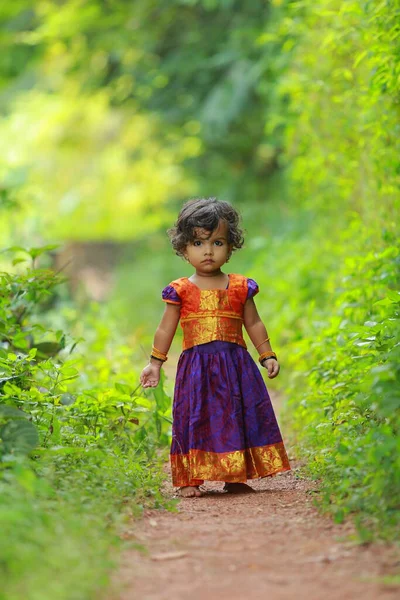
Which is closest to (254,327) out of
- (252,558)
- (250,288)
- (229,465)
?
(250,288)

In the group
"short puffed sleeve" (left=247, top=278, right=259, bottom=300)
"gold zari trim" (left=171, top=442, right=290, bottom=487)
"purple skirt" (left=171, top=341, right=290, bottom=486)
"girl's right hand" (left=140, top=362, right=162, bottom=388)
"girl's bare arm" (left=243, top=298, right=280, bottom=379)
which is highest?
"short puffed sleeve" (left=247, top=278, right=259, bottom=300)

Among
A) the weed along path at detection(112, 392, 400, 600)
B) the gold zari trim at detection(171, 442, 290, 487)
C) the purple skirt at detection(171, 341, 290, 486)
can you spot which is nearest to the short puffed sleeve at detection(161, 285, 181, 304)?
the purple skirt at detection(171, 341, 290, 486)

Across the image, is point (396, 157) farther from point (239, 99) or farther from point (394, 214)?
point (239, 99)

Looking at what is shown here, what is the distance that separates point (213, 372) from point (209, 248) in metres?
0.69

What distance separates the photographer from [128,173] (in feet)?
83.4

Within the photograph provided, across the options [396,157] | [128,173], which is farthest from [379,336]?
[128,173]

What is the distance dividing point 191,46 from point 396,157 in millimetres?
8116

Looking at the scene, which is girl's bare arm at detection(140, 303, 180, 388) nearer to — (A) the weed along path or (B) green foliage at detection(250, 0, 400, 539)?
(A) the weed along path

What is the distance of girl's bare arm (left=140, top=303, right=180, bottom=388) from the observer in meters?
5.16

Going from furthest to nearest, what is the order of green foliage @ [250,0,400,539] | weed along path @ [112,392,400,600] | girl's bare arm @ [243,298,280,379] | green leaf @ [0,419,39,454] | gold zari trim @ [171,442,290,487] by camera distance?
girl's bare arm @ [243,298,280,379] < gold zari trim @ [171,442,290,487] < green leaf @ [0,419,39,454] < green foliage @ [250,0,400,539] < weed along path @ [112,392,400,600]

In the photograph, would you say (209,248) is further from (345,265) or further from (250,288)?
(345,265)

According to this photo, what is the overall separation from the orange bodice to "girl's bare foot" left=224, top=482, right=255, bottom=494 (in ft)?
2.61

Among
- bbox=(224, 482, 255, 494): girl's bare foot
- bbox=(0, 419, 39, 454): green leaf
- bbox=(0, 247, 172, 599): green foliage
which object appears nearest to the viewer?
bbox=(0, 247, 172, 599): green foliage

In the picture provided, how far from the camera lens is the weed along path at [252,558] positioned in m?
3.12
